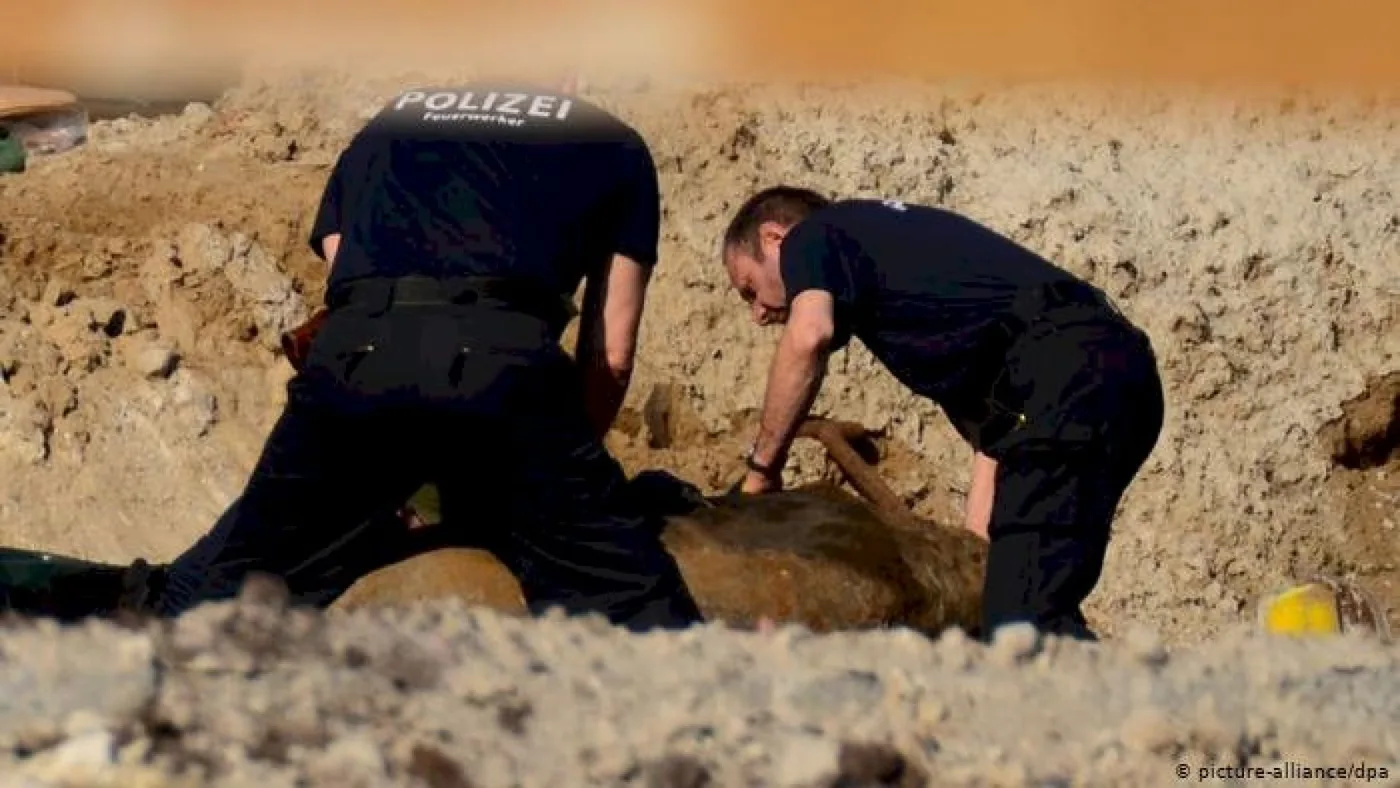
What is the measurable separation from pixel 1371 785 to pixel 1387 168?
589 centimetres

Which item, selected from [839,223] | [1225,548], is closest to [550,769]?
[839,223]

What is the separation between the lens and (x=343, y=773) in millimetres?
2543

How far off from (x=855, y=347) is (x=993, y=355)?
2812mm

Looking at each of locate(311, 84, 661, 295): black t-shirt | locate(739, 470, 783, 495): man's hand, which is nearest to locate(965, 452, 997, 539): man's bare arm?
locate(739, 470, 783, 495): man's hand

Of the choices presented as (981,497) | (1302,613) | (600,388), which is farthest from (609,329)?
(1302,613)

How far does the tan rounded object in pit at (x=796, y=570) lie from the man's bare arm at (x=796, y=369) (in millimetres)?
152

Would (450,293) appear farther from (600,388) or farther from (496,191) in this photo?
(600,388)

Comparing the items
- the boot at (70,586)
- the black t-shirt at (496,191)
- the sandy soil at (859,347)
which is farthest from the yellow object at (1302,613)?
the boot at (70,586)

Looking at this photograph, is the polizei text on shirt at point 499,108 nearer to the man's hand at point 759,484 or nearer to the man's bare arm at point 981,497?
the man's hand at point 759,484

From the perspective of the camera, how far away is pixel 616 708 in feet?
9.34

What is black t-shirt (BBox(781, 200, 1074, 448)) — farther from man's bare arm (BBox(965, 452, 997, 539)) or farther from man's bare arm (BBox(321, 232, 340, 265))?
man's bare arm (BBox(321, 232, 340, 265))

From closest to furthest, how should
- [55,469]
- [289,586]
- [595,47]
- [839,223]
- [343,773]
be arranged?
[595,47], [343,773], [289,586], [839,223], [55,469]

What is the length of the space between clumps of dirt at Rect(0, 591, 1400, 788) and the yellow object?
2.83m

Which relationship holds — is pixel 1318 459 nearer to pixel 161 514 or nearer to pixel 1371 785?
pixel 161 514
